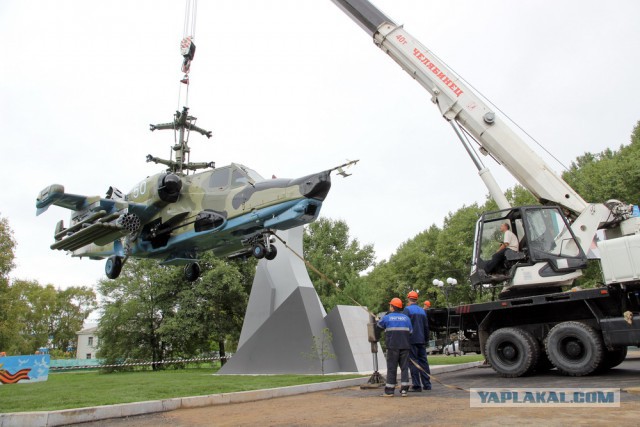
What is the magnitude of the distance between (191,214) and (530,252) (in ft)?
30.0

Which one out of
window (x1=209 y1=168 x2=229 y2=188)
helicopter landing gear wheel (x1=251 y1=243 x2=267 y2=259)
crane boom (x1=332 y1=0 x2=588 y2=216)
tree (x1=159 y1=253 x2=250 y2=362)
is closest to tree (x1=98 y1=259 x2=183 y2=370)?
tree (x1=159 y1=253 x2=250 y2=362)

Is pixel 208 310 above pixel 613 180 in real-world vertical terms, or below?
below

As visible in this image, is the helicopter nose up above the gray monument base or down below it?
above

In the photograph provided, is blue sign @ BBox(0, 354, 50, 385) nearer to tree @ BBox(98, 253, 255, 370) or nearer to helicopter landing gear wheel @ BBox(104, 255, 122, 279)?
helicopter landing gear wheel @ BBox(104, 255, 122, 279)

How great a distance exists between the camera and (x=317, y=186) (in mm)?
11758

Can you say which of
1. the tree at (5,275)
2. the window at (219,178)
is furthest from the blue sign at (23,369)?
the tree at (5,275)

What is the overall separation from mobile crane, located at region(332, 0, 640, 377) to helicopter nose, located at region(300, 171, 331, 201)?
12.5ft

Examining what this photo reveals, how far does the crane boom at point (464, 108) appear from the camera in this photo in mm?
11672

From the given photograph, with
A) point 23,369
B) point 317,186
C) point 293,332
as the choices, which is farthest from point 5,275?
point 317,186

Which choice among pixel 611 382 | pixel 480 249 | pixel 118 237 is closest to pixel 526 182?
pixel 480 249

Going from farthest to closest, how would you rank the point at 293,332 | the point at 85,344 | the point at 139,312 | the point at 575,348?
the point at 85,344, the point at 139,312, the point at 293,332, the point at 575,348

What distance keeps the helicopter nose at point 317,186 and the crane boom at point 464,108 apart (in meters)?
4.01

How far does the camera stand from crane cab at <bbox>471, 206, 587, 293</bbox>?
33.7 feet

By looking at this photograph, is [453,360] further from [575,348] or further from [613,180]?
[613,180]
